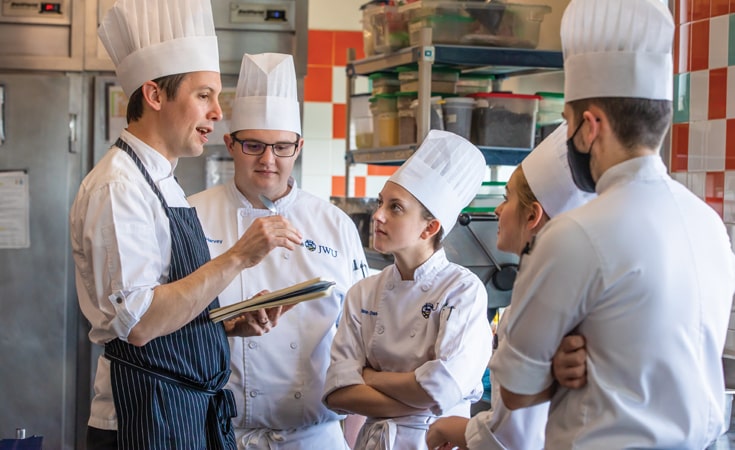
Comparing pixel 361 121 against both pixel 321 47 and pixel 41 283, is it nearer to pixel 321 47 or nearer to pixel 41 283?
pixel 41 283

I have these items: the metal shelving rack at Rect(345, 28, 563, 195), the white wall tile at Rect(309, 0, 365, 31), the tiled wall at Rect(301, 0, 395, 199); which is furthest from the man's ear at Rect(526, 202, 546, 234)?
the white wall tile at Rect(309, 0, 365, 31)

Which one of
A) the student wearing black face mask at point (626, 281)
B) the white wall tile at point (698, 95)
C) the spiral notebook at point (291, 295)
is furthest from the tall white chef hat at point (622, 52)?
the white wall tile at point (698, 95)

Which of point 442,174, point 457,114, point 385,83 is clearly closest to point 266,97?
point 442,174

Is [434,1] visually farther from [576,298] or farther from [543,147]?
[576,298]

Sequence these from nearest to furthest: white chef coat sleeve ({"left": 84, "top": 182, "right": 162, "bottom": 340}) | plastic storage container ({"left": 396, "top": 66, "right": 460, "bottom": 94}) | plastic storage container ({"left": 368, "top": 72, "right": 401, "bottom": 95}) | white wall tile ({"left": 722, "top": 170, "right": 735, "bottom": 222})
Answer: white chef coat sleeve ({"left": 84, "top": 182, "right": 162, "bottom": 340}) → white wall tile ({"left": 722, "top": 170, "right": 735, "bottom": 222}) → plastic storage container ({"left": 396, "top": 66, "right": 460, "bottom": 94}) → plastic storage container ({"left": 368, "top": 72, "right": 401, "bottom": 95})

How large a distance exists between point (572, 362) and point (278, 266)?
1.29 m

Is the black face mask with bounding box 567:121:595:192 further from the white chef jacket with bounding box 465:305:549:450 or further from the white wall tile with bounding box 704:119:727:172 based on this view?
the white wall tile with bounding box 704:119:727:172

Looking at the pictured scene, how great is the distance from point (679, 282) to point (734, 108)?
1.17 m

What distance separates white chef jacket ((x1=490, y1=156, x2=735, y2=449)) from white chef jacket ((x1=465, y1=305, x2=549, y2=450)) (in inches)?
10.1

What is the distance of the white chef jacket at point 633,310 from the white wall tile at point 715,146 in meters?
1.06

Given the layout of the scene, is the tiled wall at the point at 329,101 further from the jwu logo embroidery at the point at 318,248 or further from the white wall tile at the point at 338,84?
the jwu logo embroidery at the point at 318,248

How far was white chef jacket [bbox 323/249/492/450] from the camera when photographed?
204 cm

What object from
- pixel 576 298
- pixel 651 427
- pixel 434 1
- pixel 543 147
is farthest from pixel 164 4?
pixel 434 1

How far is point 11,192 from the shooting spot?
13.1 ft
